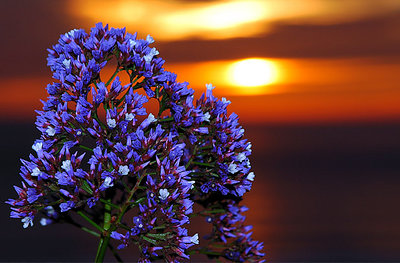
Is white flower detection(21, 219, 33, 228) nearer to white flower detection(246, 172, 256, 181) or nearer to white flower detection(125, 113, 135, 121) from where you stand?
white flower detection(125, 113, 135, 121)

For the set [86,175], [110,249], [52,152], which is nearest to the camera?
[86,175]

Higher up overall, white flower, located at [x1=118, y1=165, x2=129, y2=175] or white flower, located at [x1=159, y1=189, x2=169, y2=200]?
white flower, located at [x1=118, y1=165, x2=129, y2=175]

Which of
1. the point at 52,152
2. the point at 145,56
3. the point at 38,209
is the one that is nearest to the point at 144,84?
the point at 145,56

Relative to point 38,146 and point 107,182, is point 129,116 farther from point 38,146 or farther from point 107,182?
point 38,146

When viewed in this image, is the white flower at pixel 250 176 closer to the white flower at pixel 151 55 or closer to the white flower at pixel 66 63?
the white flower at pixel 151 55

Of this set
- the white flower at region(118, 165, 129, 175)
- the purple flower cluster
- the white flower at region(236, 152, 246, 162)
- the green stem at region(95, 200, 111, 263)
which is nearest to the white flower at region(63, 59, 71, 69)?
the purple flower cluster

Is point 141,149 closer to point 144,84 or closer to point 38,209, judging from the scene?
point 144,84

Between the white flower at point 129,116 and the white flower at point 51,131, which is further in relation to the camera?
the white flower at point 51,131

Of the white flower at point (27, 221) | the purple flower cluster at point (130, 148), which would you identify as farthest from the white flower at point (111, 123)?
the white flower at point (27, 221)

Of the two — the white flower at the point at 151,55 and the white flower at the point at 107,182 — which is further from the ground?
the white flower at the point at 151,55
